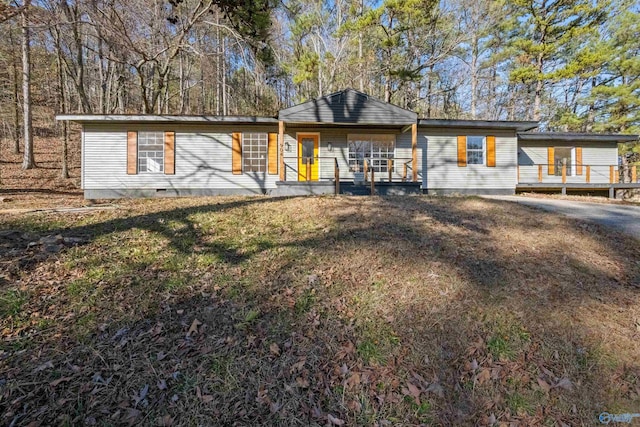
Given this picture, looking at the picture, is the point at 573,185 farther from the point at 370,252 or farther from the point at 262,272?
the point at 262,272

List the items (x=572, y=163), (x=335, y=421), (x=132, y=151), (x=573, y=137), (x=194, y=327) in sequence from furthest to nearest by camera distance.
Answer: (x=572, y=163) → (x=573, y=137) → (x=132, y=151) → (x=194, y=327) → (x=335, y=421)

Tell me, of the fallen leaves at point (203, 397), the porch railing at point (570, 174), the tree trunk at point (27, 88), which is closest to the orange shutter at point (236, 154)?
the tree trunk at point (27, 88)

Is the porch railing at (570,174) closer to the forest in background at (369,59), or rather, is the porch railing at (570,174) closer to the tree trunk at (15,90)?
the forest in background at (369,59)

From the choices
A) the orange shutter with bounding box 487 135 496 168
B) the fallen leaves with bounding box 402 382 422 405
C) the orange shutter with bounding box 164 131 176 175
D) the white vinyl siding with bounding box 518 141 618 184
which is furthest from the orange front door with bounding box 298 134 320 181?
the fallen leaves with bounding box 402 382 422 405

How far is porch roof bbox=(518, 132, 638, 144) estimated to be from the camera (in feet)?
46.5

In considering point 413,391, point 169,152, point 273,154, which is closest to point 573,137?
point 273,154

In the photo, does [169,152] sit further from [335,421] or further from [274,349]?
[335,421]

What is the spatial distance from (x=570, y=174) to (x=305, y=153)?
1250cm

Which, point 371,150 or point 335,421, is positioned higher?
point 371,150

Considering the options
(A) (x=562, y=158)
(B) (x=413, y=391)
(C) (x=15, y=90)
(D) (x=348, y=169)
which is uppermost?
(C) (x=15, y=90)

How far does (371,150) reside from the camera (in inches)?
507

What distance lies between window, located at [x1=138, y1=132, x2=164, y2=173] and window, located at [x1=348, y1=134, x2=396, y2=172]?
7091 millimetres

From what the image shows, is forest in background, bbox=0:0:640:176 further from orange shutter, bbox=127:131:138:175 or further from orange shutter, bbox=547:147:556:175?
orange shutter, bbox=547:147:556:175

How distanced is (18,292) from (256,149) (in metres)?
9.64
